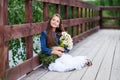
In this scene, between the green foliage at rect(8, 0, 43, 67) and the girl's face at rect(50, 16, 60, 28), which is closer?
the green foliage at rect(8, 0, 43, 67)

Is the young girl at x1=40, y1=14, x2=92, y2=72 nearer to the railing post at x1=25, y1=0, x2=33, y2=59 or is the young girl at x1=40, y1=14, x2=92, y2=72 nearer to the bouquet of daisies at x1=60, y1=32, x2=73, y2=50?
the bouquet of daisies at x1=60, y1=32, x2=73, y2=50

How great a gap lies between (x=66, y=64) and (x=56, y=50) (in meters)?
0.32

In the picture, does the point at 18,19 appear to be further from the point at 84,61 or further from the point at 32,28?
the point at 84,61

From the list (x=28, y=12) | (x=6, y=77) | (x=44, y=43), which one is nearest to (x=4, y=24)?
(x=6, y=77)

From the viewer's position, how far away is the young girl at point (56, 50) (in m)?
4.66

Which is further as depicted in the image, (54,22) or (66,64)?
(54,22)

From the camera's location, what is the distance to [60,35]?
5.07 m

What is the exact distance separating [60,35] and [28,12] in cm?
84

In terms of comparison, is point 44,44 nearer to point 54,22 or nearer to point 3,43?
point 54,22

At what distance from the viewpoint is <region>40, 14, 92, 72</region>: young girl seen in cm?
466

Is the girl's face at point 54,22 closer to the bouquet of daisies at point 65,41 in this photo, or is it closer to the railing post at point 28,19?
the bouquet of daisies at point 65,41

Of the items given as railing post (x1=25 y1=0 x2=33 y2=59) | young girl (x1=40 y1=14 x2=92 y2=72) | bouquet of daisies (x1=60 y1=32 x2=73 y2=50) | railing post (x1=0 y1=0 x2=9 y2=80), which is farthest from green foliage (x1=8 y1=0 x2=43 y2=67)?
railing post (x1=0 y1=0 x2=9 y2=80)

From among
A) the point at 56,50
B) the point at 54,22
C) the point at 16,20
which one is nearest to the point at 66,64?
the point at 56,50

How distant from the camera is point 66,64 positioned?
4668 millimetres
